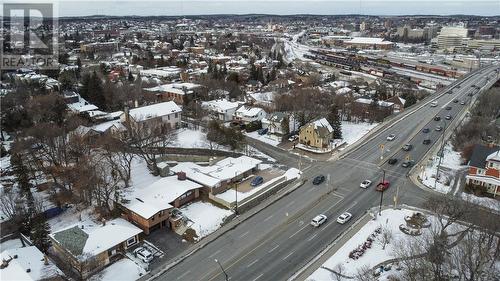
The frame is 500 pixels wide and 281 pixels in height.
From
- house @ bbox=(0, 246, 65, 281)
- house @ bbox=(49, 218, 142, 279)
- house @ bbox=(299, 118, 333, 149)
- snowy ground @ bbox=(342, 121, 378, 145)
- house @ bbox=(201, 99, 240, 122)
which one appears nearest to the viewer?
house @ bbox=(0, 246, 65, 281)

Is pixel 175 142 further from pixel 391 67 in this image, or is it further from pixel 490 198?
pixel 391 67

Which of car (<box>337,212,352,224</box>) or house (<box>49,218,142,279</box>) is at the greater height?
car (<box>337,212,352,224</box>)

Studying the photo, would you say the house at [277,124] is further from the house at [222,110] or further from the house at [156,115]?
the house at [156,115]

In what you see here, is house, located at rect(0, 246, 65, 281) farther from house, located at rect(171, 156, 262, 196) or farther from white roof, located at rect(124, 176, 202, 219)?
house, located at rect(171, 156, 262, 196)

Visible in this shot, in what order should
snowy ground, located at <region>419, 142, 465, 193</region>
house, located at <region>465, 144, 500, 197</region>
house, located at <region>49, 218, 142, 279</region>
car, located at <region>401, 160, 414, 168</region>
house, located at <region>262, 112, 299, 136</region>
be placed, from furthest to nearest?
house, located at <region>262, 112, 299, 136</region>
car, located at <region>401, 160, 414, 168</region>
snowy ground, located at <region>419, 142, 465, 193</region>
house, located at <region>465, 144, 500, 197</region>
house, located at <region>49, 218, 142, 279</region>

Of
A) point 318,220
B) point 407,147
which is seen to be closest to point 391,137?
point 407,147

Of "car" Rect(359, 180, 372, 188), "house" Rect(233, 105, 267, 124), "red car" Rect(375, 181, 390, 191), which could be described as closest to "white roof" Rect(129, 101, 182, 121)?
"house" Rect(233, 105, 267, 124)

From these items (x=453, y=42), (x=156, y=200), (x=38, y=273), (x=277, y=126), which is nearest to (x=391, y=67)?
(x=453, y=42)

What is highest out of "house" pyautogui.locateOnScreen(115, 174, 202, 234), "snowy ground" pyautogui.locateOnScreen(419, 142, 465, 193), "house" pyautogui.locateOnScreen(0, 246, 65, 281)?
"snowy ground" pyautogui.locateOnScreen(419, 142, 465, 193)
